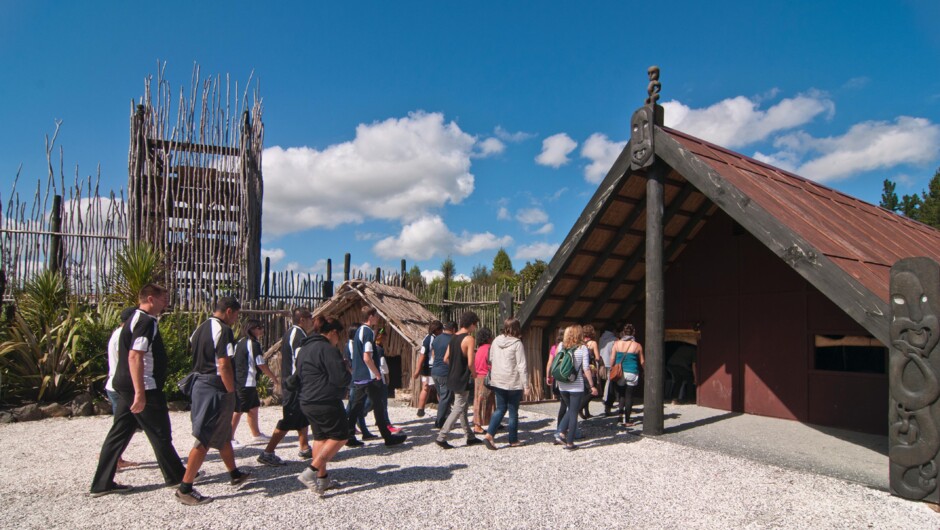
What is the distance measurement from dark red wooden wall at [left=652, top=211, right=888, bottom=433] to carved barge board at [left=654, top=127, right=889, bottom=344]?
311 centimetres

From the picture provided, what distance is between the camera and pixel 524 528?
15.7 ft

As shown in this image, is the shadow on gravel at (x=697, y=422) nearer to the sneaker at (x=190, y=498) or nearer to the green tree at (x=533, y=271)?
the sneaker at (x=190, y=498)

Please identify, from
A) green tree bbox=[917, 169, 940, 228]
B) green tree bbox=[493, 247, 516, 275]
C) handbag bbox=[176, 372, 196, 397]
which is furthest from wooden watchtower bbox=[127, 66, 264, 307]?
green tree bbox=[917, 169, 940, 228]

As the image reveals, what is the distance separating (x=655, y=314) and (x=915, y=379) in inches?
123

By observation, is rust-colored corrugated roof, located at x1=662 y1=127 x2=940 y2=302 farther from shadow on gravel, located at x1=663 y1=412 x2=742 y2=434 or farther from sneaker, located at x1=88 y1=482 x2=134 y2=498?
sneaker, located at x1=88 y1=482 x2=134 y2=498

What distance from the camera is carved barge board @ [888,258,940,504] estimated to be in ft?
17.2

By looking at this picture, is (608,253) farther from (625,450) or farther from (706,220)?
(625,450)

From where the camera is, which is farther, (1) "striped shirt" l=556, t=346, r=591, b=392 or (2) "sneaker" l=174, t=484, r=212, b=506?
(1) "striped shirt" l=556, t=346, r=591, b=392

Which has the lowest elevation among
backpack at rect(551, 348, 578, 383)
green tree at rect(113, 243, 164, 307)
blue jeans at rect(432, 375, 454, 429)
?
blue jeans at rect(432, 375, 454, 429)

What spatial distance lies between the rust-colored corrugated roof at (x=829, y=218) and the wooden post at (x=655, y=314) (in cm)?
78

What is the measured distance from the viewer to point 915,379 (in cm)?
538

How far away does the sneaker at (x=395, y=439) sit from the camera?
7696 millimetres

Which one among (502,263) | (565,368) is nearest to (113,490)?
(565,368)

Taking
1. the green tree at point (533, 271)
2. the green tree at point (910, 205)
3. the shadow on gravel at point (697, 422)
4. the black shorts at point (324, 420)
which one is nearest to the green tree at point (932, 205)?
the green tree at point (910, 205)
